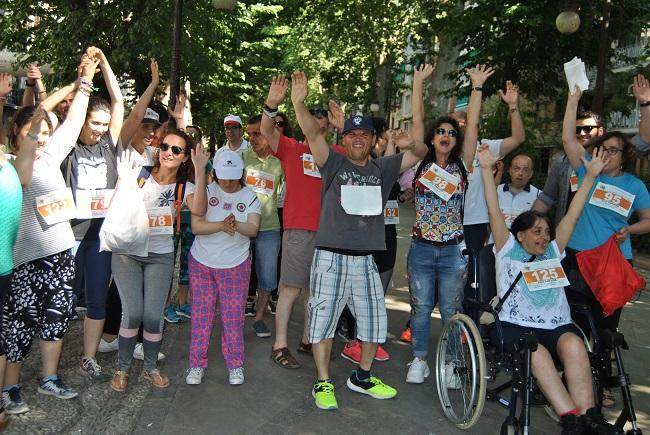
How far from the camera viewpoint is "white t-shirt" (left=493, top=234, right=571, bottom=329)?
3.94 meters

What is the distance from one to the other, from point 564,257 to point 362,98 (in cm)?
2798

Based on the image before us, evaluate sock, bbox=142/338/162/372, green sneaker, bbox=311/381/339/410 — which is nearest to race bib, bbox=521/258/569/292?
green sneaker, bbox=311/381/339/410

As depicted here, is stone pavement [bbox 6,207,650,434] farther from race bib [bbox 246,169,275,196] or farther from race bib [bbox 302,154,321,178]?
race bib [bbox 302,154,321,178]

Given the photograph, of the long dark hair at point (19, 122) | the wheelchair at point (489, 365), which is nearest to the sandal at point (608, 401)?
the wheelchair at point (489, 365)

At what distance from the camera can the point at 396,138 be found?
14.9ft

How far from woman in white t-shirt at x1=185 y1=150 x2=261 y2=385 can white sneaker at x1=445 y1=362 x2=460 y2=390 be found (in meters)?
1.50

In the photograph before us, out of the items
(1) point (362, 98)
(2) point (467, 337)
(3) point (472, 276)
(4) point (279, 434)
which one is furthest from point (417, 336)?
(1) point (362, 98)

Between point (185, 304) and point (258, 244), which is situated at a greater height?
point (258, 244)

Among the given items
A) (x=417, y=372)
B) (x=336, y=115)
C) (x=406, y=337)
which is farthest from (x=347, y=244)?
(x=406, y=337)

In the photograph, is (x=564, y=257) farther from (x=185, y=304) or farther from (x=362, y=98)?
(x=362, y=98)

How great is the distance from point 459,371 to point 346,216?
1293mm

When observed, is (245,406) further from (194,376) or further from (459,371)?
(459,371)

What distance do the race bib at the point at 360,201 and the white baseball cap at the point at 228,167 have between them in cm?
85

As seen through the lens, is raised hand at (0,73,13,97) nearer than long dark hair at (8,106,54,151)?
No
